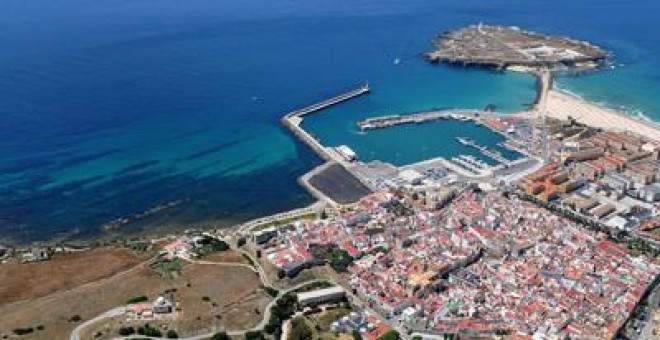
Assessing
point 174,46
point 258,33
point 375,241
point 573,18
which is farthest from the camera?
point 573,18

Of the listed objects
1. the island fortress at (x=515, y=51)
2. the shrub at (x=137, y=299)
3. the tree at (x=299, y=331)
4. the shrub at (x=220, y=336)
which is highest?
the island fortress at (x=515, y=51)

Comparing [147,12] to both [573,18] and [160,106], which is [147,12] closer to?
[160,106]

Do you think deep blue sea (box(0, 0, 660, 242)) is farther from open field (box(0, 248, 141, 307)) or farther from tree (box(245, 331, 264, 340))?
tree (box(245, 331, 264, 340))

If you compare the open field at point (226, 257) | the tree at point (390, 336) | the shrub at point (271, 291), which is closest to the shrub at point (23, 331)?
the open field at point (226, 257)

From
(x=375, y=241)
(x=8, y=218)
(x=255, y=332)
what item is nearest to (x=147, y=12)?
(x=8, y=218)

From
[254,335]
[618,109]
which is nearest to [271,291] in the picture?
[254,335]

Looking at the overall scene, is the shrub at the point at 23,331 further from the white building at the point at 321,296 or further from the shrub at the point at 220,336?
the white building at the point at 321,296
